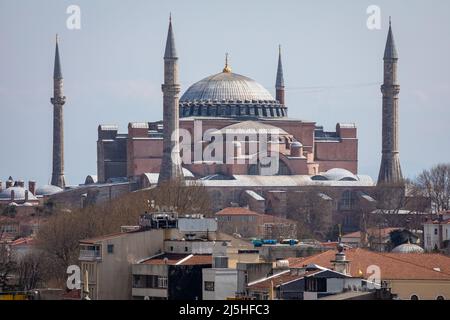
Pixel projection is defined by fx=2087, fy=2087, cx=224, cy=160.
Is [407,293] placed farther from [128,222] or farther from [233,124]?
[233,124]

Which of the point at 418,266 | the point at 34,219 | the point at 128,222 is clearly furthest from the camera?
the point at 34,219

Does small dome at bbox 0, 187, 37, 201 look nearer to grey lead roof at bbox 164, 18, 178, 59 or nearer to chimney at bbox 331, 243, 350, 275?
grey lead roof at bbox 164, 18, 178, 59

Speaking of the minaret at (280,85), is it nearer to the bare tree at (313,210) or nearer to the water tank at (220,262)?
the bare tree at (313,210)

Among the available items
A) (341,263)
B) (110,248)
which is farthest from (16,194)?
(341,263)

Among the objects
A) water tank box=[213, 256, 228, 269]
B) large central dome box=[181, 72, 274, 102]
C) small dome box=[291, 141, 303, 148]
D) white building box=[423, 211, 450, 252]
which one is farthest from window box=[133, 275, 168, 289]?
large central dome box=[181, 72, 274, 102]

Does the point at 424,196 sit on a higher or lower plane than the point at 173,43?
lower
